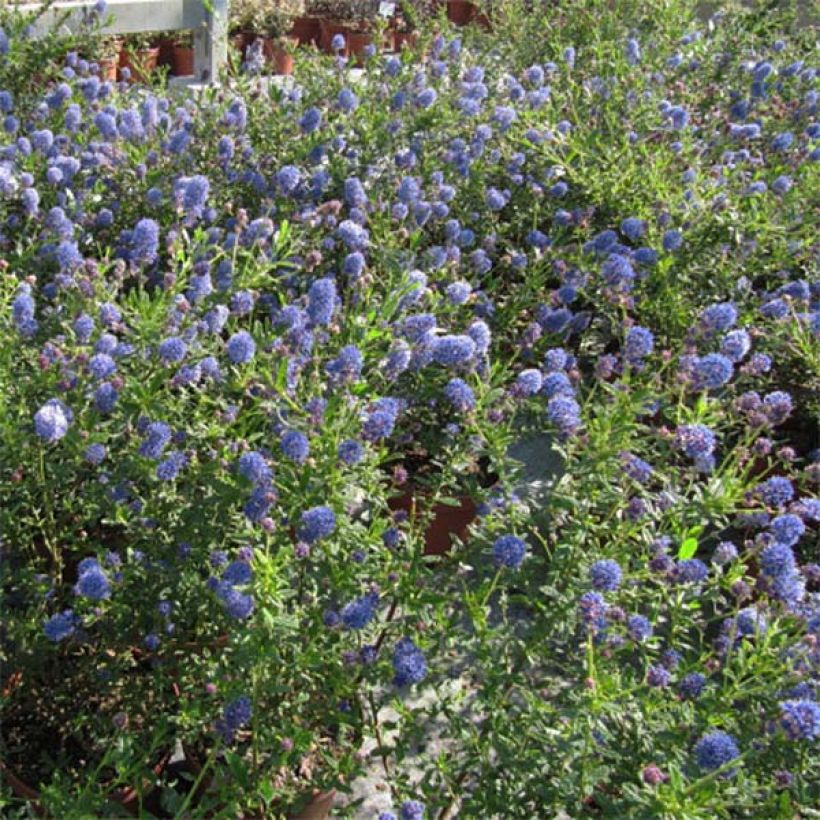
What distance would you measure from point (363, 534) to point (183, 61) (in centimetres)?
676

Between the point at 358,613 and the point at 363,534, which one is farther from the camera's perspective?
the point at 363,534

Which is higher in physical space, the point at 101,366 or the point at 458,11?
the point at 101,366

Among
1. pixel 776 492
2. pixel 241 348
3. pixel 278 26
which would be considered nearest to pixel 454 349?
pixel 241 348

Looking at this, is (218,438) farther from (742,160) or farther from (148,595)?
(742,160)

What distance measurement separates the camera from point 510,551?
175cm

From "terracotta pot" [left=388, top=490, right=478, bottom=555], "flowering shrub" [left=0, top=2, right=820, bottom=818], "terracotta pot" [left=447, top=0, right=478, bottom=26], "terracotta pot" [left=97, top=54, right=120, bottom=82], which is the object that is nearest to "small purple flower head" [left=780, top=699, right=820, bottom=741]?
"flowering shrub" [left=0, top=2, right=820, bottom=818]

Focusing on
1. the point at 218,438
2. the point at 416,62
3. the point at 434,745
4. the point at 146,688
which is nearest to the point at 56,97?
the point at 416,62

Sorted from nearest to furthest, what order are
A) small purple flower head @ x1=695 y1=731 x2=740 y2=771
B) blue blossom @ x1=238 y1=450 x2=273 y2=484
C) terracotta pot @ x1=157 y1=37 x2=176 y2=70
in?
small purple flower head @ x1=695 y1=731 x2=740 y2=771, blue blossom @ x1=238 y1=450 x2=273 y2=484, terracotta pot @ x1=157 y1=37 x2=176 y2=70

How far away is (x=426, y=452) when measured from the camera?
2746 mm

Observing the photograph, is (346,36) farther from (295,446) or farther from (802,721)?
(802,721)

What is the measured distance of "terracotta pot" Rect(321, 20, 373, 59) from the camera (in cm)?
812

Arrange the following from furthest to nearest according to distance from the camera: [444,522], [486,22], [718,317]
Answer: [486,22] → [444,522] → [718,317]

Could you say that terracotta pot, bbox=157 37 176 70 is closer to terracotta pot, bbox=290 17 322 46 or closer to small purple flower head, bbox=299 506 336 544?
terracotta pot, bbox=290 17 322 46

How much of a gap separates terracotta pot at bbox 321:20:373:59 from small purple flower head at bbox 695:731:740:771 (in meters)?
7.20
